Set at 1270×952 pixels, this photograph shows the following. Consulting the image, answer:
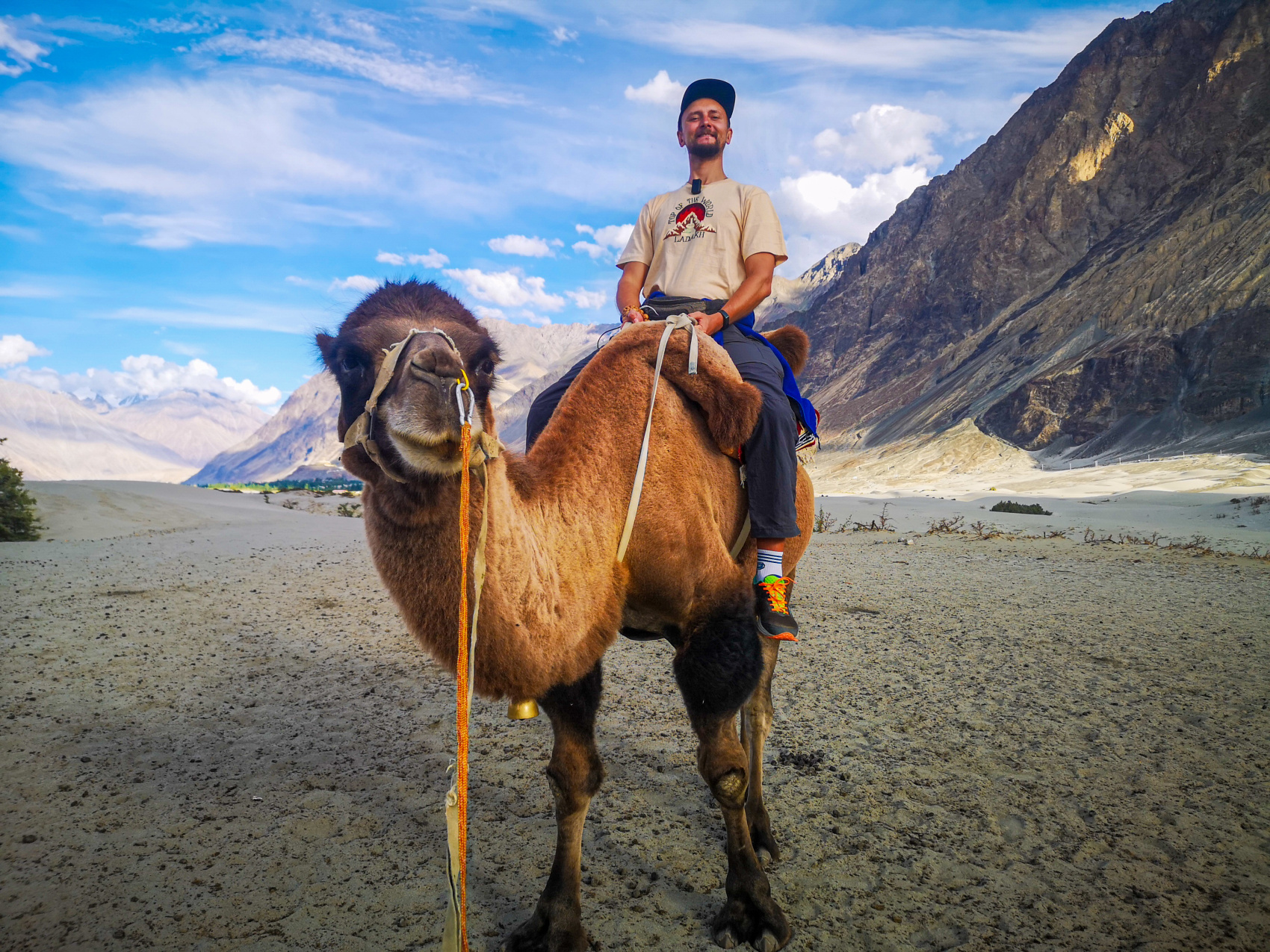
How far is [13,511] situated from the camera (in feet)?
40.8

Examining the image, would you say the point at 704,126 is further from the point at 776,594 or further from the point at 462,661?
the point at 462,661

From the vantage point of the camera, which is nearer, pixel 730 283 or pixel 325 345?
pixel 325 345

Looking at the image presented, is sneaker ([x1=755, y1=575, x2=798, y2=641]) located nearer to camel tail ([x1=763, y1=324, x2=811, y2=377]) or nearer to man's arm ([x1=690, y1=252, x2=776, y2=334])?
man's arm ([x1=690, y1=252, x2=776, y2=334])

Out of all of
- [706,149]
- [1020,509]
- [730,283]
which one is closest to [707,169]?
[706,149]

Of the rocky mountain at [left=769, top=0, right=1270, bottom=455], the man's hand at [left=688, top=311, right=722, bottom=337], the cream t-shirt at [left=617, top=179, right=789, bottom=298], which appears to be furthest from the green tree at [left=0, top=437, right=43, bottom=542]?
the rocky mountain at [left=769, top=0, right=1270, bottom=455]

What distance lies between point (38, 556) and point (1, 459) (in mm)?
4218

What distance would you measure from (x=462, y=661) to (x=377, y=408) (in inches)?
30.2

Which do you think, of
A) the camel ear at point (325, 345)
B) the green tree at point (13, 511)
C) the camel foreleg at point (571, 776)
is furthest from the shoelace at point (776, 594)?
the green tree at point (13, 511)

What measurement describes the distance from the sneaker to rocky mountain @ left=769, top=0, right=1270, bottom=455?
3595 cm

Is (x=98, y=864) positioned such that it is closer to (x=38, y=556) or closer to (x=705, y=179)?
(x=705, y=179)

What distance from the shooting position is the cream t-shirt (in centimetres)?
370

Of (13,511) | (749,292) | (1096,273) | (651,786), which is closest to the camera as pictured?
(749,292)

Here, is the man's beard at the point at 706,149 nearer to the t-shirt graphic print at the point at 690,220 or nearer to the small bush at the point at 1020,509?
the t-shirt graphic print at the point at 690,220

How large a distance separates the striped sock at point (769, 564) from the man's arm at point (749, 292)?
1.07 meters
